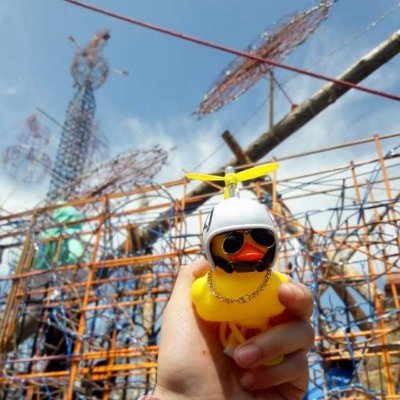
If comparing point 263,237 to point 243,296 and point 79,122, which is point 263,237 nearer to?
point 243,296

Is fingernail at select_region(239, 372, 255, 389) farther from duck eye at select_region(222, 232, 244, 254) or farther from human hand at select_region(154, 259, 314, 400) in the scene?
duck eye at select_region(222, 232, 244, 254)

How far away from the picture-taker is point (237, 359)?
3.72 feet

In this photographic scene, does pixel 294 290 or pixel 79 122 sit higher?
pixel 79 122

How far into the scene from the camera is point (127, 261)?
8.05 m

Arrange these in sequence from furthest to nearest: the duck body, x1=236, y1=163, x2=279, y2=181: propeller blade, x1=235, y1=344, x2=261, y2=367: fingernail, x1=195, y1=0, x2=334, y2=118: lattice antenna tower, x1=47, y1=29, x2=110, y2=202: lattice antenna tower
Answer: x1=47, y1=29, x2=110, y2=202: lattice antenna tower → x1=195, y1=0, x2=334, y2=118: lattice antenna tower → x1=236, y1=163, x2=279, y2=181: propeller blade → the duck body → x1=235, y1=344, x2=261, y2=367: fingernail

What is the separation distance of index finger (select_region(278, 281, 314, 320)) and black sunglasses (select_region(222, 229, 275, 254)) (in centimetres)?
14

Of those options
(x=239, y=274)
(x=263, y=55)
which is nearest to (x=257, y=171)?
(x=239, y=274)

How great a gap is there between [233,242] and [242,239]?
31 millimetres

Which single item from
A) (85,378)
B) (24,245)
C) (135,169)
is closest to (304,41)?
(135,169)

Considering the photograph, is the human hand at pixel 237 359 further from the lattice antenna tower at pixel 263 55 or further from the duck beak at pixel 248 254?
the lattice antenna tower at pixel 263 55

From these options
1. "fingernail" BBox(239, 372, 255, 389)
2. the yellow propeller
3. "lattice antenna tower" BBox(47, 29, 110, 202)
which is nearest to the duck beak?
the yellow propeller

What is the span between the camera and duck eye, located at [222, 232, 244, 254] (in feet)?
4.18

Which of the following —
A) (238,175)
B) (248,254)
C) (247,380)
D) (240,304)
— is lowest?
(247,380)

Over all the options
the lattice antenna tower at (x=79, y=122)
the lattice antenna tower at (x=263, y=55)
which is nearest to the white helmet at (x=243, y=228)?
the lattice antenna tower at (x=263, y=55)
